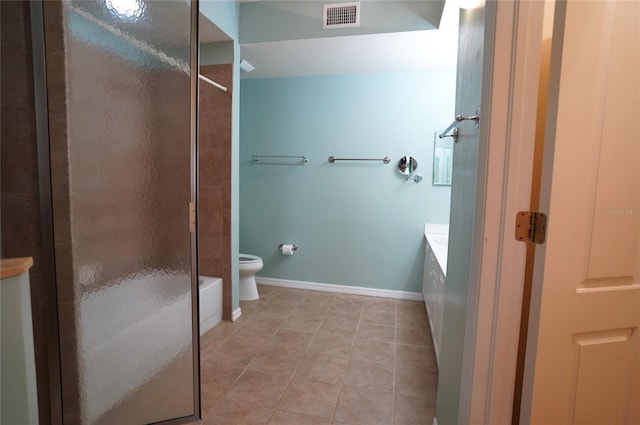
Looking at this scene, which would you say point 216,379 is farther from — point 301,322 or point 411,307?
point 411,307

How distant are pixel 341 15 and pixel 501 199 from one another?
2.23 metres

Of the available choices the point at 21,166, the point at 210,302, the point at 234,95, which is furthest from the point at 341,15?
the point at 210,302

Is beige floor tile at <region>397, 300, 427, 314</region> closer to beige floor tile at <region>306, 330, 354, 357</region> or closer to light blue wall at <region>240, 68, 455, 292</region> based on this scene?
light blue wall at <region>240, 68, 455, 292</region>

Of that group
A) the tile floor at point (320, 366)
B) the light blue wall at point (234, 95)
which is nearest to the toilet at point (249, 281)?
the tile floor at point (320, 366)

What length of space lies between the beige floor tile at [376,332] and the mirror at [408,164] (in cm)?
156

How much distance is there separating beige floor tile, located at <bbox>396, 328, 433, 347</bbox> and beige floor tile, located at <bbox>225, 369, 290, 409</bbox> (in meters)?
1.02

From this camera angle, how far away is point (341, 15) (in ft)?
8.14

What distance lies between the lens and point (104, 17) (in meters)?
1.29

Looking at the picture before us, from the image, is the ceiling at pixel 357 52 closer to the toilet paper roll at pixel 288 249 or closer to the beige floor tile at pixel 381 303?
the toilet paper roll at pixel 288 249

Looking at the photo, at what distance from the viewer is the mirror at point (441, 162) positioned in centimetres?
315

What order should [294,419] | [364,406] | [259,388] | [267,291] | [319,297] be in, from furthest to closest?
[267,291] < [319,297] < [259,388] < [364,406] < [294,419]

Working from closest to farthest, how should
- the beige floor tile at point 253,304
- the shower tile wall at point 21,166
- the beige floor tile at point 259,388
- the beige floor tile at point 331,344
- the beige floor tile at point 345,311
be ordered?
the shower tile wall at point 21,166 → the beige floor tile at point 259,388 → the beige floor tile at point 331,344 → the beige floor tile at point 345,311 → the beige floor tile at point 253,304

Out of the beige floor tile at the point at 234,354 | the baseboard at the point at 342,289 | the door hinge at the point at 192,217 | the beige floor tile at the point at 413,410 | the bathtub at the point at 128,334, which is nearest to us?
the bathtub at the point at 128,334

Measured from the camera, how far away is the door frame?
0.85 metres
